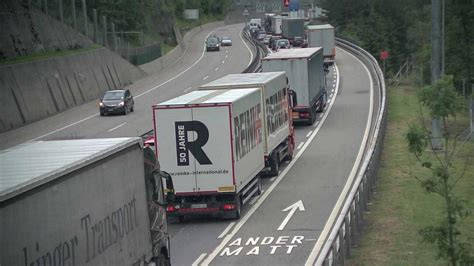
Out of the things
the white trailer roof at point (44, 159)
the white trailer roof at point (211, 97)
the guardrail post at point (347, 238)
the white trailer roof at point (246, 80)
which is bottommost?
the guardrail post at point (347, 238)

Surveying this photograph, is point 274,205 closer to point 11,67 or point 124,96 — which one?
point 11,67

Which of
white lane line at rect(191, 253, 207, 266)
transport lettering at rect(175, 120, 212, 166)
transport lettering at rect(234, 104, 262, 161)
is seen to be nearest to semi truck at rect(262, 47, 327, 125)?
transport lettering at rect(234, 104, 262, 161)

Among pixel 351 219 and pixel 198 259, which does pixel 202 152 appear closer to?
pixel 198 259

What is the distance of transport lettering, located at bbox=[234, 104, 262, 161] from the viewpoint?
78.2 feet

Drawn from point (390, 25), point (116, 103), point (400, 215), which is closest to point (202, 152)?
point (400, 215)

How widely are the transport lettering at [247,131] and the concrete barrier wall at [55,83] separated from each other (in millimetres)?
14242

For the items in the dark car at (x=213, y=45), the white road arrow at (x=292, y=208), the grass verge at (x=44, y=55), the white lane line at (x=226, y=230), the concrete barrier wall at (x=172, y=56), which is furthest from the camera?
the dark car at (x=213, y=45)

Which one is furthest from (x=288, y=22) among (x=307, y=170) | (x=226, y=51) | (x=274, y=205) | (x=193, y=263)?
(x=193, y=263)

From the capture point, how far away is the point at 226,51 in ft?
337

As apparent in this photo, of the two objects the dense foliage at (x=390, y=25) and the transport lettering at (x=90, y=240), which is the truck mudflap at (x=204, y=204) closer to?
the transport lettering at (x=90, y=240)

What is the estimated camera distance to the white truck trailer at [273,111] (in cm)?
2880

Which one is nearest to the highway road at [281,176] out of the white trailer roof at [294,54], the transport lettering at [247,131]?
the transport lettering at [247,131]

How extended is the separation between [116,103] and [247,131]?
95.2 ft

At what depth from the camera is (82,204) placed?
1178cm
